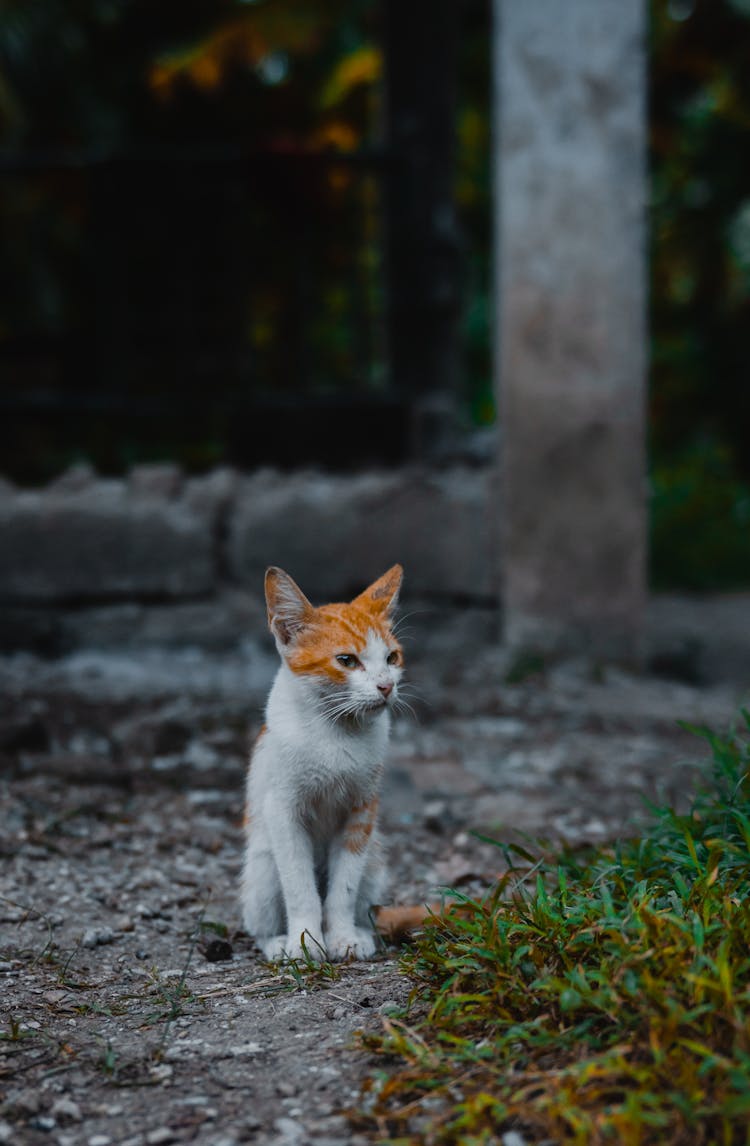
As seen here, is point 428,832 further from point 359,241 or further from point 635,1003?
point 359,241

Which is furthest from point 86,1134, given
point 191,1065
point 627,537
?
point 627,537

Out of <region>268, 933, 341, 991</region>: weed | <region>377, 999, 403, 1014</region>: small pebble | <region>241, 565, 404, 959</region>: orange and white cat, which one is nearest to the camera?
<region>377, 999, 403, 1014</region>: small pebble

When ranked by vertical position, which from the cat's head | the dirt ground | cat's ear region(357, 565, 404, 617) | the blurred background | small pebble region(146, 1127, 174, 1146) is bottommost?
the dirt ground

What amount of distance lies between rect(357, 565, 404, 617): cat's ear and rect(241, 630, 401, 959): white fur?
0.46 ft

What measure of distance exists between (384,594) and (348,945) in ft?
2.40

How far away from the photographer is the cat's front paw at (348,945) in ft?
7.69

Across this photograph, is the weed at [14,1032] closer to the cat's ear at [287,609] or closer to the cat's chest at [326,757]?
the cat's chest at [326,757]

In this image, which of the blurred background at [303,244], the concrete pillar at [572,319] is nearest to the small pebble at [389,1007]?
the concrete pillar at [572,319]

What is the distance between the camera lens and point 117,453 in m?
7.72

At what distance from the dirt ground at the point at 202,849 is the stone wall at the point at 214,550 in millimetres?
202

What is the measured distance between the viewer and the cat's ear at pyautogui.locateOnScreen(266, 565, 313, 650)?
2.39 meters

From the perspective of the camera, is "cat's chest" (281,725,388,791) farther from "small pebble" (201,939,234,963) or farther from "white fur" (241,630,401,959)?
"small pebble" (201,939,234,963)

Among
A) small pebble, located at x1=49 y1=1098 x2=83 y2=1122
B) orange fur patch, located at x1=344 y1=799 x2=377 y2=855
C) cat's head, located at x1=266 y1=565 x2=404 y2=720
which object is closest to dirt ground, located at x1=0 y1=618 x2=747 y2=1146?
small pebble, located at x1=49 y1=1098 x2=83 y2=1122

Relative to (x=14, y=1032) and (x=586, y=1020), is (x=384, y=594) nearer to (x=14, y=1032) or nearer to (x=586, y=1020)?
(x=586, y=1020)
